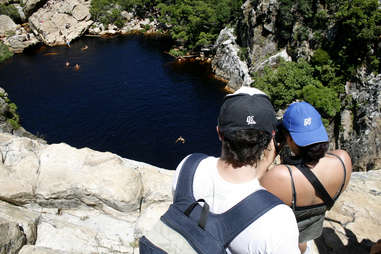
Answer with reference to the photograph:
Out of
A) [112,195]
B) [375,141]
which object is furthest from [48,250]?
[375,141]

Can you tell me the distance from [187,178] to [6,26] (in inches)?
3665

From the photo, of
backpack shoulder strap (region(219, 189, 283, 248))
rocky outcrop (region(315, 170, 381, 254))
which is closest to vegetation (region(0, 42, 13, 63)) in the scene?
rocky outcrop (region(315, 170, 381, 254))

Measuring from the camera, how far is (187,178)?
3125 mm

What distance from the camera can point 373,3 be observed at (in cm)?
2909

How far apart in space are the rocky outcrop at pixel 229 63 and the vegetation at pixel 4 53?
4736 centimetres

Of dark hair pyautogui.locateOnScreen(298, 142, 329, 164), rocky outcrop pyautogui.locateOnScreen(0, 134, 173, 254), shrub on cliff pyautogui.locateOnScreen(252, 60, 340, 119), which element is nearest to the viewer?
dark hair pyautogui.locateOnScreen(298, 142, 329, 164)

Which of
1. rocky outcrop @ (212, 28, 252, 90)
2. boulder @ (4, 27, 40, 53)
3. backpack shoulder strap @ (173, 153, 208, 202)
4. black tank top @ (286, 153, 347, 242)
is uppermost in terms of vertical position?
backpack shoulder strap @ (173, 153, 208, 202)

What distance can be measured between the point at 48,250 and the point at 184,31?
6298cm

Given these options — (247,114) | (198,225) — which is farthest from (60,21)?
(198,225)

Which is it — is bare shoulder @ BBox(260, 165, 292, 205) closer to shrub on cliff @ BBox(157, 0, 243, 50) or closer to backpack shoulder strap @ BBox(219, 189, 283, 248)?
backpack shoulder strap @ BBox(219, 189, 283, 248)

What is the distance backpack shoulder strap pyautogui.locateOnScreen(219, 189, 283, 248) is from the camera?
2590 mm

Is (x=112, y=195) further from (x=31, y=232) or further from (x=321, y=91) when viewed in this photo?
(x=321, y=91)

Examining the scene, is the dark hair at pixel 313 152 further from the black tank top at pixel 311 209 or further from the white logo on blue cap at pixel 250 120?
the white logo on blue cap at pixel 250 120

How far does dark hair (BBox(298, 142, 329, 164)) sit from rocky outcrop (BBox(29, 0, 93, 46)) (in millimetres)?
80124
